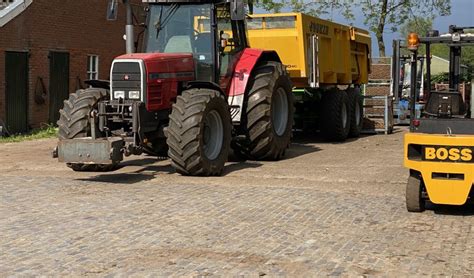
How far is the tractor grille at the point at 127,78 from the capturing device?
424 inches

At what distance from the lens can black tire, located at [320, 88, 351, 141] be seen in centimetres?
1730

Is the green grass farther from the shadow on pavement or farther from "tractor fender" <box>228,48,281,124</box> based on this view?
the shadow on pavement

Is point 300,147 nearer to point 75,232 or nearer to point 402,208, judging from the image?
point 402,208

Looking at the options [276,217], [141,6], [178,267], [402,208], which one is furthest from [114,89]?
[178,267]

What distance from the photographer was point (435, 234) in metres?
7.25

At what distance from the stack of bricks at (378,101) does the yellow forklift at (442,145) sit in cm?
1158

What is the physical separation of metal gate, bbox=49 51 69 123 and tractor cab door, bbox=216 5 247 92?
8808mm

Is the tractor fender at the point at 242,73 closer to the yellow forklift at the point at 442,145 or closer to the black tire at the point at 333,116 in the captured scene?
the yellow forklift at the point at 442,145

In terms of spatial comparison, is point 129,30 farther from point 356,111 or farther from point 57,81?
Answer: point 57,81

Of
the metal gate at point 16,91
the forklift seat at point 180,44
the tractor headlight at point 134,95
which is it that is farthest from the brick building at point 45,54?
the tractor headlight at point 134,95

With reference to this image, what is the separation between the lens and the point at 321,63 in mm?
16281

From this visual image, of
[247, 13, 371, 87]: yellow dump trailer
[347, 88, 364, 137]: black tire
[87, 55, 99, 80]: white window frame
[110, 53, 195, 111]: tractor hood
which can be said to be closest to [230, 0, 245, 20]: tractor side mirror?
[110, 53, 195, 111]: tractor hood

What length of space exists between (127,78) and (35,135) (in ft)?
27.8

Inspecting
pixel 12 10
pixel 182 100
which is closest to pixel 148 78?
pixel 182 100
